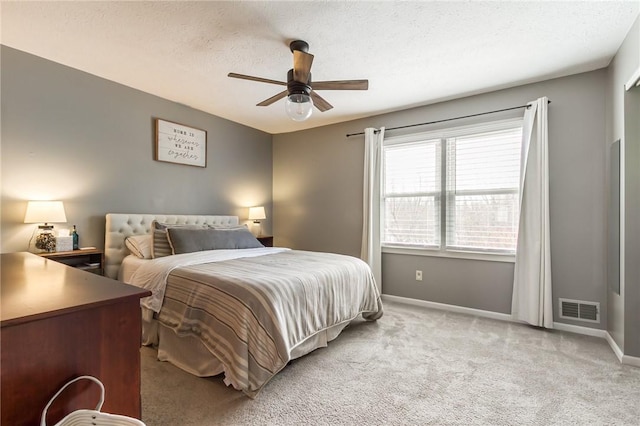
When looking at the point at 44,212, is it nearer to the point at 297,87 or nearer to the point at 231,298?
the point at 231,298

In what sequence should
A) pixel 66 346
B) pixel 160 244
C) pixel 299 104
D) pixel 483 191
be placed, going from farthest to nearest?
pixel 483 191
pixel 160 244
pixel 299 104
pixel 66 346

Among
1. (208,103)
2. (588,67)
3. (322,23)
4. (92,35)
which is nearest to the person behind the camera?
(322,23)

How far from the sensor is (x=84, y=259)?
2932 mm

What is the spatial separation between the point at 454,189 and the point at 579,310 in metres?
1.68

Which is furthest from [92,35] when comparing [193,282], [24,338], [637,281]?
[637,281]

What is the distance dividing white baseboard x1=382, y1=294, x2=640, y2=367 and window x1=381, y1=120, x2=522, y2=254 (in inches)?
27.4

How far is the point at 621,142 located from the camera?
2.40 m

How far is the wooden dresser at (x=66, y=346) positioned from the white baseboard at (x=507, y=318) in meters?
3.27

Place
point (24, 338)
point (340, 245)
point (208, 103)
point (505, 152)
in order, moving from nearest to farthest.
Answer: point (24, 338)
point (505, 152)
point (208, 103)
point (340, 245)

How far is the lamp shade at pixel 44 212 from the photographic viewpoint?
2521mm

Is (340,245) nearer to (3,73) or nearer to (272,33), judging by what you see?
(272,33)

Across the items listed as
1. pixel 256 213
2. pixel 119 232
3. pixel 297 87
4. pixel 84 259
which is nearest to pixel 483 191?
pixel 297 87

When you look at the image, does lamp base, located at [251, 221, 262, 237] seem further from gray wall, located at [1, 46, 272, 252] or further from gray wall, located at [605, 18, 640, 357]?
gray wall, located at [605, 18, 640, 357]

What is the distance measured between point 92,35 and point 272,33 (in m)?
1.44
